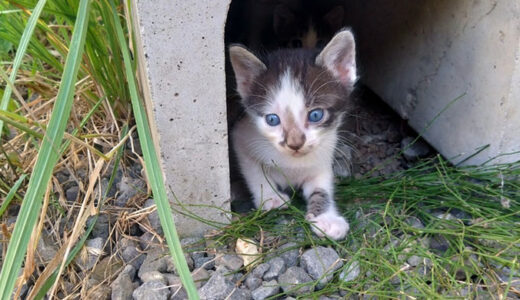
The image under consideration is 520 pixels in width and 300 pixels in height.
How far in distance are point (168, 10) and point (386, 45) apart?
176 cm

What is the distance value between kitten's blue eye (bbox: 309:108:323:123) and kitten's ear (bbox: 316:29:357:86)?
21 cm

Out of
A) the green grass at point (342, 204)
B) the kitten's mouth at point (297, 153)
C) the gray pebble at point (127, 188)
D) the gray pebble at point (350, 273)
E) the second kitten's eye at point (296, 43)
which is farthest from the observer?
the second kitten's eye at point (296, 43)

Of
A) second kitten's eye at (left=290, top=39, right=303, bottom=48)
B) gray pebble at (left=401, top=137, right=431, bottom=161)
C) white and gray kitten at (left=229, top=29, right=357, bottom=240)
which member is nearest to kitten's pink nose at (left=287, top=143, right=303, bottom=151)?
white and gray kitten at (left=229, top=29, right=357, bottom=240)

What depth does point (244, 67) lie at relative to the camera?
7.27 feet

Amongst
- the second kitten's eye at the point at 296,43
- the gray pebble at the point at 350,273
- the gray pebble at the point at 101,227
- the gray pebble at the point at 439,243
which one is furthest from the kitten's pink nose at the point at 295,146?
the second kitten's eye at the point at 296,43

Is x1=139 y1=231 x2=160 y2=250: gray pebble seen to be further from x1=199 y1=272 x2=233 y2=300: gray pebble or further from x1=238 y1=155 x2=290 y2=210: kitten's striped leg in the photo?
x1=238 y1=155 x2=290 y2=210: kitten's striped leg

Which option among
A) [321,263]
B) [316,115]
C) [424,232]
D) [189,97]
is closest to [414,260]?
[424,232]

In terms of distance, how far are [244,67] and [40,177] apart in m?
0.99

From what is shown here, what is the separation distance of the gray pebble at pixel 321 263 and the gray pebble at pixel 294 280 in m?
0.03

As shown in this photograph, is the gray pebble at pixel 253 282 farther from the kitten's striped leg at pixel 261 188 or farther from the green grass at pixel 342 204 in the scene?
the kitten's striped leg at pixel 261 188

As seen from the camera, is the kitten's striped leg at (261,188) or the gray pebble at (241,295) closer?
the gray pebble at (241,295)

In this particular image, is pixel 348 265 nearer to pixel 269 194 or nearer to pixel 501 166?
pixel 269 194

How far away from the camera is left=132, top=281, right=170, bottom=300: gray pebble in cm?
186

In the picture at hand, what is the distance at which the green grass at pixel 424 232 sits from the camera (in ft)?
5.95
